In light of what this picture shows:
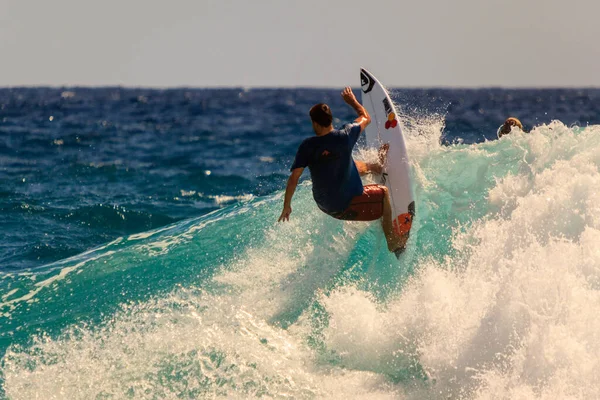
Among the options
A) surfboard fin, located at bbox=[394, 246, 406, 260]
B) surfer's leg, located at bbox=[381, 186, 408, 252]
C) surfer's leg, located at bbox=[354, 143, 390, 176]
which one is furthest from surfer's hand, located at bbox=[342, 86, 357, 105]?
surfboard fin, located at bbox=[394, 246, 406, 260]

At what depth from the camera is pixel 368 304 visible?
689 centimetres

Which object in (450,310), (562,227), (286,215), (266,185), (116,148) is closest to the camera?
(450,310)

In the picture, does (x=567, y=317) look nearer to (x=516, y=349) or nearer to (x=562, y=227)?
(x=516, y=349)

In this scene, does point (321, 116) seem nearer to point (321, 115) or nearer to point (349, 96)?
point (321, 115)

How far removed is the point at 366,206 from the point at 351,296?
42.0 inches

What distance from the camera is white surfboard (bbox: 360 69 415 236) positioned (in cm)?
786

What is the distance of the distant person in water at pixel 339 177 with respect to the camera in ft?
23.3

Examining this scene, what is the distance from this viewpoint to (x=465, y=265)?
6891 mm

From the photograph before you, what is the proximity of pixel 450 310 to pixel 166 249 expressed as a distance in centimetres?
472

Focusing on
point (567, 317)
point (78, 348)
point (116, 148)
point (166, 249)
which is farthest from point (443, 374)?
point (116, 148)
